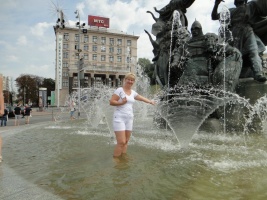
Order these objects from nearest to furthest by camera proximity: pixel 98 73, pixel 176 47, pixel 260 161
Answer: pixel 260 161
pixel 176 47
pixel 98 73

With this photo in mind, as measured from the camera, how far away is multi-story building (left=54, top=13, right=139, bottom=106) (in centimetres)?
8719

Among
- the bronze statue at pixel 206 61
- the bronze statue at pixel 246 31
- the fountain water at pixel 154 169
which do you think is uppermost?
the bronze statue at pixel 246 31

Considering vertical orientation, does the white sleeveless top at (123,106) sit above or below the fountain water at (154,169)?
above

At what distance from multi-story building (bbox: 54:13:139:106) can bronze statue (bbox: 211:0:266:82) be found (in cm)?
7569

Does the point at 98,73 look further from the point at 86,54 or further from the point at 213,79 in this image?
the point at 213,79

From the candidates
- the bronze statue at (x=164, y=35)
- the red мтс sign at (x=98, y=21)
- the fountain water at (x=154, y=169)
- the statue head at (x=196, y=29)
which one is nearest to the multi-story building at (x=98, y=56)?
the red мтс sign at (x=98, y=21)

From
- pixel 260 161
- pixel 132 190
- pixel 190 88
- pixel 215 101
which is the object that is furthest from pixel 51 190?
pixel 190 88

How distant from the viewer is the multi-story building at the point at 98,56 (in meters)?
87.2

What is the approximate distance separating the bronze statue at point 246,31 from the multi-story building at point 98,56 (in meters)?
75.7

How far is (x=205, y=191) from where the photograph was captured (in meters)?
3.14

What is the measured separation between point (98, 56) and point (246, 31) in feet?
285

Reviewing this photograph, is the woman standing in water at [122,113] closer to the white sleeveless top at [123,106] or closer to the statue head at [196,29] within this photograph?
the white sleeveless top at [123,106]

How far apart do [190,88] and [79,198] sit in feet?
21.3

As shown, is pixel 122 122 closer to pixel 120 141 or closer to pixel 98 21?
pixel 120 141
